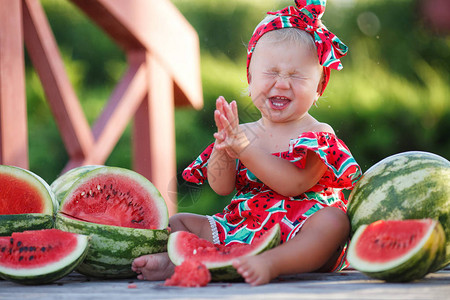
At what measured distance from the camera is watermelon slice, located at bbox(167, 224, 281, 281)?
2.05 meters

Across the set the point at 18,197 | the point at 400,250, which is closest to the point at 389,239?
the point at 400,250

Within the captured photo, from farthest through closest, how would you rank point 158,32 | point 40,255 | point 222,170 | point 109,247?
point 158,32 < point 222,170 < point 109,247 < point 40,255

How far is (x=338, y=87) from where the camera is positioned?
6977 mm

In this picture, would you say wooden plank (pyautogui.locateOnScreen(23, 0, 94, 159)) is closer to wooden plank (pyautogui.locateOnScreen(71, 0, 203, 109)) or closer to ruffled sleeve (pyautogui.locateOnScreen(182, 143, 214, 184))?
wooden plank (pyautogui.locateOnScreen(71, 0, 203, 109))

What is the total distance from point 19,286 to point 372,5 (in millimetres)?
7013

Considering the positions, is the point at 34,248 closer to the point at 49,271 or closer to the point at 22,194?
the point at 49,271

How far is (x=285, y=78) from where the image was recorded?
2586mm

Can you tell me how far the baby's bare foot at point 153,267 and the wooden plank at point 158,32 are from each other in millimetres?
1926

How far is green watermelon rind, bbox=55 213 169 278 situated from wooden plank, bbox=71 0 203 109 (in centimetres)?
178

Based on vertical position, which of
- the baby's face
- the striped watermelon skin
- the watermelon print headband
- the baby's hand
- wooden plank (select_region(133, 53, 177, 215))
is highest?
the watermelon print headband

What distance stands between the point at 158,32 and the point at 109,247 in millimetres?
2545

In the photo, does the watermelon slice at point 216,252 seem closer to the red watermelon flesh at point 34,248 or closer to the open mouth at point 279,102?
the red watermelon flesh at point 34,248

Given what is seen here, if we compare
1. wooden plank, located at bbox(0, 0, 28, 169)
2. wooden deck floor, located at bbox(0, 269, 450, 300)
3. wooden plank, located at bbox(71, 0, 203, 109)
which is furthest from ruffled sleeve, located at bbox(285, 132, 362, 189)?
wooden plank, located at bbox(71, 0, 203, 109)

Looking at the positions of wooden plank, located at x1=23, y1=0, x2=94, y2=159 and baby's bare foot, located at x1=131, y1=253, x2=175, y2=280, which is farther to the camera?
wooden plank, located at x1=23, y1=0, x2=94, y2=159
